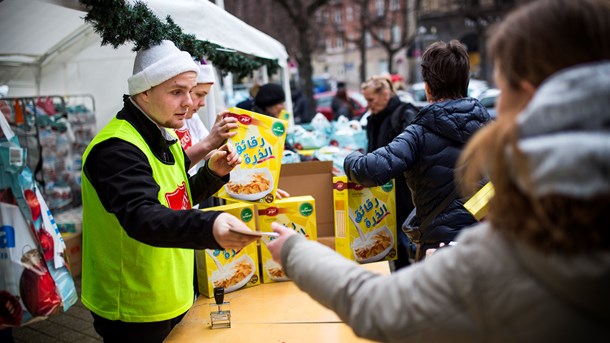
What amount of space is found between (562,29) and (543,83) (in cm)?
10

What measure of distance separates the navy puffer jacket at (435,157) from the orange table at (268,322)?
2.24 ft

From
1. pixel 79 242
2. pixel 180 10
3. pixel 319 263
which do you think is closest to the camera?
pixel 319 263

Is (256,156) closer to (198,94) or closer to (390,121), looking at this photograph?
(198,94)

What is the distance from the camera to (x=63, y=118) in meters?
6.18

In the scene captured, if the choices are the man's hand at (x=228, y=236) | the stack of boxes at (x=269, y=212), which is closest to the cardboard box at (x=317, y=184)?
the stack of boxes at (x=269, y=212)

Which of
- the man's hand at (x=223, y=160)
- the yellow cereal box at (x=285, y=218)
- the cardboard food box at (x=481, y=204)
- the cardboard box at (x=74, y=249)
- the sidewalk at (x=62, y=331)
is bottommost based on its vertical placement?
the sidewalk at (x=62, y=331)

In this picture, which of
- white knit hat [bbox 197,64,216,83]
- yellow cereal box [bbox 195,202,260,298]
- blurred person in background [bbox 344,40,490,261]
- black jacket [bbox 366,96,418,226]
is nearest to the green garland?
white knit hat [bbox 197,64,216,83]

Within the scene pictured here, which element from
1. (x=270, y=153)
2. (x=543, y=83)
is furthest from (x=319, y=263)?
(x=270, y=153)

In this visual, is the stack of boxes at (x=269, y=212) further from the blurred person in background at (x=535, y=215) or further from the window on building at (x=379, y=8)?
the window on building at (x=379, y=8)

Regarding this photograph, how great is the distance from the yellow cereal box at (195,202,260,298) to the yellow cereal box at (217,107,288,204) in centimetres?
9

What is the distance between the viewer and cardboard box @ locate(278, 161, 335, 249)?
11.0 ft

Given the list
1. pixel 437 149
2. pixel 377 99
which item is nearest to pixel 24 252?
pixel 437 149

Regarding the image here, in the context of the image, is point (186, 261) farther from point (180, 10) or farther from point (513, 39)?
point (180, 10)

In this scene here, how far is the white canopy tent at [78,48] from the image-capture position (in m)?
3.82
